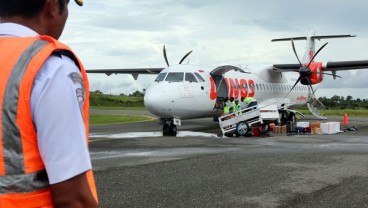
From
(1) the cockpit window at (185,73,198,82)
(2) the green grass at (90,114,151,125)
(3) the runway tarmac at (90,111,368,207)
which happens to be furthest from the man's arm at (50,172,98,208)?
(2) the green grass at (90,114,151,125)

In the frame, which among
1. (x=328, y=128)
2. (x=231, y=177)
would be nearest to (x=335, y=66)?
(x=328, y=128)

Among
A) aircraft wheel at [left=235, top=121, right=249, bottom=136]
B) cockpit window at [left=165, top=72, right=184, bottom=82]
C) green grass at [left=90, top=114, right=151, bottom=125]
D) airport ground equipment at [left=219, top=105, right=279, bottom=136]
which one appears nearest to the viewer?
cockpit window at [left=165, top=72, right=184, bottom=82]

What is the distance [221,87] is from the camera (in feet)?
65.9

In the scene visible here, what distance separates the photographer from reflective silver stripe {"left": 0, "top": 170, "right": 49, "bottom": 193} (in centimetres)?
141

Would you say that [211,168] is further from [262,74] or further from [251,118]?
[262,74]

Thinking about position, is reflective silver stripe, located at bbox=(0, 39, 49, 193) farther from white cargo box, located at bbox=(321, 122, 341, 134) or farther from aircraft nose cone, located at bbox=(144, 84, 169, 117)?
white cargo box, located at bbox=(321, 122, 341, 134)

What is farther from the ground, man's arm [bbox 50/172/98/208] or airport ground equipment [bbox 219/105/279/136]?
man's arm [bbox 50/172/98/208]

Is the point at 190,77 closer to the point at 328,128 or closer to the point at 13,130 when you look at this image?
the point at 328,128

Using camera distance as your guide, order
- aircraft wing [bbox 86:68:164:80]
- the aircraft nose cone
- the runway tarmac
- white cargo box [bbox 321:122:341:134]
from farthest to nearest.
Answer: aircraft wing [bbox 86:68:164:80], white cargo box [bbox 321:122:341:134], the aircraft nose cone, the runway tarmac

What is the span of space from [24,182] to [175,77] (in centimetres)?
1595

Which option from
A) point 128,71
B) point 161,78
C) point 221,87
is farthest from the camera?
point 128,71

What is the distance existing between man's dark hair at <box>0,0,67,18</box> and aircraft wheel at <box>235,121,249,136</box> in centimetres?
1593

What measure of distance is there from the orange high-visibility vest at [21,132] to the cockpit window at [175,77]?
15.6 metres

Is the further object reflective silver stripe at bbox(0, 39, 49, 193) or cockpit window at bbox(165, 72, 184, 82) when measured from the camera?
cockpit window at bbox(165, 72, 184, 82)
